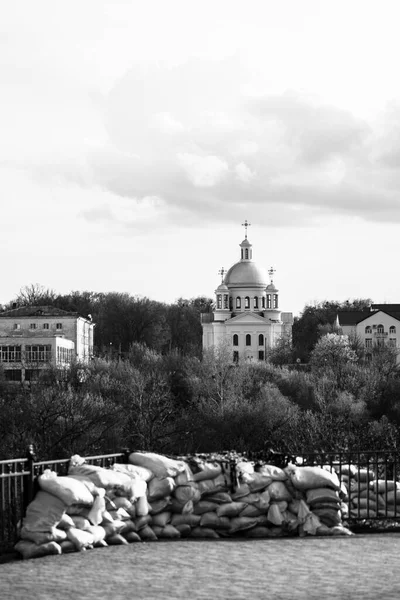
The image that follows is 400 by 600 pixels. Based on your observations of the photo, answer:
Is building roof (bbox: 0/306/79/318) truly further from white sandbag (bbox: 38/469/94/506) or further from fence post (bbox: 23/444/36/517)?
white sandbag (bbox: 38/469/94/506)

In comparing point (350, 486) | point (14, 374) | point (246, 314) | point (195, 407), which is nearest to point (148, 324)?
point (246, 314)

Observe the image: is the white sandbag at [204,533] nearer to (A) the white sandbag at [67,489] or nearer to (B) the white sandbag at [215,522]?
(B) the white sandbag at [215,522]

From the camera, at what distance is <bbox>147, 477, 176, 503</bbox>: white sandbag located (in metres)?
17.1

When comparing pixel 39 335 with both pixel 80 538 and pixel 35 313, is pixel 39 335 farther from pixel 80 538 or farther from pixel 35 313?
pixel 80 538

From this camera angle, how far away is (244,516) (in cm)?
1739

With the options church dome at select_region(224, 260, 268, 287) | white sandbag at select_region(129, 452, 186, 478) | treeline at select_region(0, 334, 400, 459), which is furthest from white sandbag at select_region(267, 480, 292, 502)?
church dome at select_region(224, 260, 268, 287)

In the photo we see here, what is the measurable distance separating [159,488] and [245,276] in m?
156

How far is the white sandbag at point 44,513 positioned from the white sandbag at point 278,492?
9.79 feet

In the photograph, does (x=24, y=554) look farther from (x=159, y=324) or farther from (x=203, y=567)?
(x=159, y=324)

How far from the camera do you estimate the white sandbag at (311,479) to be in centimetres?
1742

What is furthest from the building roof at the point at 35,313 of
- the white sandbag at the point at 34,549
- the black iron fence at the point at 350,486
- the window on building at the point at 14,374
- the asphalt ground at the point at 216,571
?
the white sandbag at the point at 34,549

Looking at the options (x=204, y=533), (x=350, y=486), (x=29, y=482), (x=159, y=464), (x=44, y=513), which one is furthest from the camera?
(x=350, y=486)

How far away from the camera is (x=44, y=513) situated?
15.7 m

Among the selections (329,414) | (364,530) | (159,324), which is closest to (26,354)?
(159,324)
